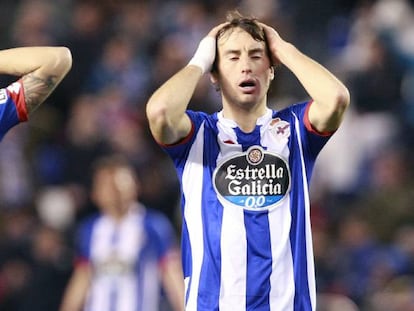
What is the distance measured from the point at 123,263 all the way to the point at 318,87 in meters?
4.32

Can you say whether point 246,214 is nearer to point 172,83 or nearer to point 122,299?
point 172,83

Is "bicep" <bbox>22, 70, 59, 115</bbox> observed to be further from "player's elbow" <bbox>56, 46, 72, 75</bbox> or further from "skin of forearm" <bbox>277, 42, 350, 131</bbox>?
"skin of forearm" <bbox>277, 42, 350, 131</bbox>

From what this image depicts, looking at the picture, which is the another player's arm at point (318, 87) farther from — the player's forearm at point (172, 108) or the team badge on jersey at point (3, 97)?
the team badge on jersey at point (3, 97)

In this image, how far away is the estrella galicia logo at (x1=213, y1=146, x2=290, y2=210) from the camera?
257 inches

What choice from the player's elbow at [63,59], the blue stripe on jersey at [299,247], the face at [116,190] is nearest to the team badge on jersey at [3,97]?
the player's elbow at [63,59]

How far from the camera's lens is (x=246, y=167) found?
6562 millimetres

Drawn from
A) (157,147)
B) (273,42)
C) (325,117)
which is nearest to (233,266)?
(325,117)

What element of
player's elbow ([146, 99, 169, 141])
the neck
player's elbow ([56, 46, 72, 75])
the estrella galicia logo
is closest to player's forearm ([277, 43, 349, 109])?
the neck

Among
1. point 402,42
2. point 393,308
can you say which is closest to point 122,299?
point 393,308

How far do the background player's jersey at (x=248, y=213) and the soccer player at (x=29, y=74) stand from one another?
2.69 feet

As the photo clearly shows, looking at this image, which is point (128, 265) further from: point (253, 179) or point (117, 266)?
point (253, 179)

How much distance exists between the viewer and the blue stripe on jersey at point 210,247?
6.49 metres

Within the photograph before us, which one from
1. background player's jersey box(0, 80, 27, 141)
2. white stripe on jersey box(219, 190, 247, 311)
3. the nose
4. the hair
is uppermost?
the hair

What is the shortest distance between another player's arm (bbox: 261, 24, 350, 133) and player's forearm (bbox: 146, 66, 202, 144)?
1.31ft
